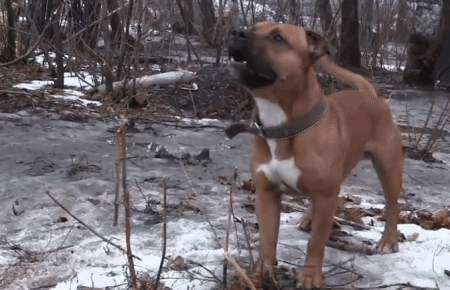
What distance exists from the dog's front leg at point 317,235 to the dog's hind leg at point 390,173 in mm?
740

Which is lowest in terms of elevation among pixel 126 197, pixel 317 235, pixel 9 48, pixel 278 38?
pixel 317 235

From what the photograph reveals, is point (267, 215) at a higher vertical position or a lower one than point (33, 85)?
higher

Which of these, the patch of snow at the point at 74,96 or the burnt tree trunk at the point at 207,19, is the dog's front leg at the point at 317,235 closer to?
the patch of snow at the point at 74,96

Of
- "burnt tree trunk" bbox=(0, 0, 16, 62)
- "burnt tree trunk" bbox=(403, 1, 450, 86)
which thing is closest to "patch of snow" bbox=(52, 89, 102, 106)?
"burnt tree trunk" bbox=(0, 0, 16, 62)

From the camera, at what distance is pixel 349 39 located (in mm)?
11930

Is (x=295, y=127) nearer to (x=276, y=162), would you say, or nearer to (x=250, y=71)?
(x=276, y=162)

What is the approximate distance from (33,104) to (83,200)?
3352 mm

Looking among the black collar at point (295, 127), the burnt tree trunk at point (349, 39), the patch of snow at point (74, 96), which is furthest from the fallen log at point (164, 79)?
the black collar at point (295, 127)

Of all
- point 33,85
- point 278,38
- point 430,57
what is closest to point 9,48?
point 33,85

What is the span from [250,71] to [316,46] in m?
0.42

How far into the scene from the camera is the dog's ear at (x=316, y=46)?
2980 mm

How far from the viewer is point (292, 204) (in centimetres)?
449

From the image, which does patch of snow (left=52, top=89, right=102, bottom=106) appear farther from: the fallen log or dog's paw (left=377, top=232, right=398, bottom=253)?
dog's paw (left=377, top=232, right=398, bottom=253)

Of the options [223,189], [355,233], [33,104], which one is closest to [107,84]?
[33,104]
